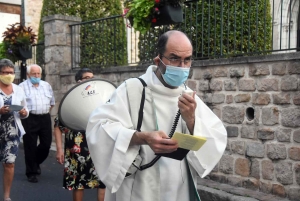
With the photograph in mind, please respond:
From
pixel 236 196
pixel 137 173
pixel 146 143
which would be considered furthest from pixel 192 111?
pixel 236 196

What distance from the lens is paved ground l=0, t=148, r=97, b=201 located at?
22.0 ft

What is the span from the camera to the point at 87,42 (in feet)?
34.3

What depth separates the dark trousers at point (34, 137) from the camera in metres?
7.88

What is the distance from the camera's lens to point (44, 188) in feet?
23.8

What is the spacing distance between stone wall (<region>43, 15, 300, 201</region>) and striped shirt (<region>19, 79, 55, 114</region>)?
7.93 feet

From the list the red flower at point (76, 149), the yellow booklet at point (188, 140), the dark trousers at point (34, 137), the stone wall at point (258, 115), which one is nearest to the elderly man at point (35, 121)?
the dark trousers at point (34, 137)

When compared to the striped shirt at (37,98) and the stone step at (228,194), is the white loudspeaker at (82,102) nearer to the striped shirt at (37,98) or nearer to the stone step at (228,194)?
the stone step at (228,194)

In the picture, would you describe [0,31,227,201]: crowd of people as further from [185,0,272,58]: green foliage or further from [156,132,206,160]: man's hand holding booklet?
[185,0,272,58]: green foliage

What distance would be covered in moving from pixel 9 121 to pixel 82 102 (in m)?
2.18

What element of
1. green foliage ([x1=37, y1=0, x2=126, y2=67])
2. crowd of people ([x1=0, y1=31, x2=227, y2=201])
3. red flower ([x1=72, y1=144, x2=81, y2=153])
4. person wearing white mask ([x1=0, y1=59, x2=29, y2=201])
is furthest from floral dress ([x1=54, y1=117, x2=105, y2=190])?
green foliage ([x1=37, y1=0, x2=126, y2=67])

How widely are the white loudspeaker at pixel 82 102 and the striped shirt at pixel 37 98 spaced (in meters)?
3.34

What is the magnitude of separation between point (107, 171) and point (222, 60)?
14.0 ft

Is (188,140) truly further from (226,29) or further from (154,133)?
(226,29)

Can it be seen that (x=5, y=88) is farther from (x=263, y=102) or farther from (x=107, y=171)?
(x=107, y=171)
